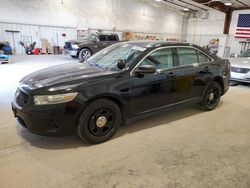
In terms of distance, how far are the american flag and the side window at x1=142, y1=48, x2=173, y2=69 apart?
15.7 metres

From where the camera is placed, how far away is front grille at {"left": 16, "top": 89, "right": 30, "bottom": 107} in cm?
262

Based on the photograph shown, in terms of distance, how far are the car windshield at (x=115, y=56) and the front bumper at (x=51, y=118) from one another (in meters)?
0.95

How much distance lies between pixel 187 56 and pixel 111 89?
1787mm

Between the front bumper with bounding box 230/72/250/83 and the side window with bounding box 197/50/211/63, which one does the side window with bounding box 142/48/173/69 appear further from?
the front bumper with bounding box 230/72/250/83

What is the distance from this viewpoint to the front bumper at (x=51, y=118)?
2.49 m

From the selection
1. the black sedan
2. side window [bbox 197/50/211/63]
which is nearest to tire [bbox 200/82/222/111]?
the black sedan

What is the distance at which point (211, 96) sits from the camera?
432 centimetres

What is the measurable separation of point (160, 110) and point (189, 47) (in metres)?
1.35

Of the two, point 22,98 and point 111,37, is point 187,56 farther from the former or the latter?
point 111,37

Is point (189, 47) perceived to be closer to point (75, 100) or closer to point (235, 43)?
point (75, 100)

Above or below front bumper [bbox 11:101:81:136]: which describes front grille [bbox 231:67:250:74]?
above

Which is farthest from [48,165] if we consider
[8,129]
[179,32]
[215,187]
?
[179,32]

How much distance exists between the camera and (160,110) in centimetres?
348

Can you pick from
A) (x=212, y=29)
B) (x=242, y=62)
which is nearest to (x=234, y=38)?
(x=212, y=29)
